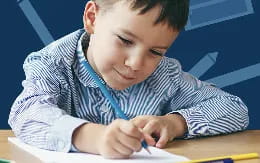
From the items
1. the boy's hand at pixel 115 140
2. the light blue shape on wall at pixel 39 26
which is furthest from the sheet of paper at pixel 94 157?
the light blue shape on wall at pixel 39 26

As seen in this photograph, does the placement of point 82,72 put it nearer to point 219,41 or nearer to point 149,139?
point 149,139

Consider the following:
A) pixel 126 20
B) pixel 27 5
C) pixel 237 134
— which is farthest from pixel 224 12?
pixel 126 20

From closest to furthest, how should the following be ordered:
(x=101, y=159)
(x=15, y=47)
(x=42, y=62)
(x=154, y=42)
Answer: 1. (x=101, y=159)
2. (x=154, y=42)
3. (x=42, y=62)
4. (x=15, y=47)

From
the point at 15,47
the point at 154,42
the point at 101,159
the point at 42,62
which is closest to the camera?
the point at 101,159

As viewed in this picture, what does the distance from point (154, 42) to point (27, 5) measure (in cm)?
69

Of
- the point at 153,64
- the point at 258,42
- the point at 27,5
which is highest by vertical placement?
the point at 27,5

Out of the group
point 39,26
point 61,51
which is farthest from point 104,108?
point 39,26

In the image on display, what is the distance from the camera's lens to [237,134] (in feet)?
3.28

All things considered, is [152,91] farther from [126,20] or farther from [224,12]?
[224,12]

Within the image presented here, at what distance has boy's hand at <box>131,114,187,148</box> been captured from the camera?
2.86ft

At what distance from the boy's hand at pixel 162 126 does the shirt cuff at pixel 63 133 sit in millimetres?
96

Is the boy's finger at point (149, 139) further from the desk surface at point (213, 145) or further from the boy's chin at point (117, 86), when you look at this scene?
the boy's chin at point (117, 86)

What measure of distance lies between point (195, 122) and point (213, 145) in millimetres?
94

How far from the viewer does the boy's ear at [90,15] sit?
3.22ft
